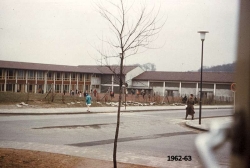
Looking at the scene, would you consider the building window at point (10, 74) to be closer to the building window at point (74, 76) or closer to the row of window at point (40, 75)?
the row of window at point (40, 75)

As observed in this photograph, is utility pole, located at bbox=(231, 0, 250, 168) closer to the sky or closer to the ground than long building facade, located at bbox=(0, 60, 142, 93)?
closer to the ground

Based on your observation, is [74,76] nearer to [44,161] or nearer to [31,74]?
[31,74]

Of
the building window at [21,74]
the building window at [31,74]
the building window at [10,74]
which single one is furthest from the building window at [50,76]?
the building window at [10,74]

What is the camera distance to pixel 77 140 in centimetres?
1020

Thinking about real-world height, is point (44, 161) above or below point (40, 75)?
below

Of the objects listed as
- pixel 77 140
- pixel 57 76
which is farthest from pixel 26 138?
pixel 57 76

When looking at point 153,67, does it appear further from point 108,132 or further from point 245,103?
point 245,103

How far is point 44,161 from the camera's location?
22.2 ft

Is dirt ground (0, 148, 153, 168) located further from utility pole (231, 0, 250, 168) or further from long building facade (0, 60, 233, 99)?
long building facade (0, 60, 233, 99)

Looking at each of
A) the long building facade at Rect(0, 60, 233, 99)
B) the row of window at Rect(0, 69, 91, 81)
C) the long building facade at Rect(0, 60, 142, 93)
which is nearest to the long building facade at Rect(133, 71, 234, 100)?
the long building facade at Rect(0, 60, 233, 99)

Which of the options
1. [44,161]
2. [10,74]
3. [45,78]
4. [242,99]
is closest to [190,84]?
[45,78]

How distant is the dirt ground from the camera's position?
21.2 feet

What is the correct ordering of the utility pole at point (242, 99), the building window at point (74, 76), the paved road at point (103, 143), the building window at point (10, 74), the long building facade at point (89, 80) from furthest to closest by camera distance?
the building window at point (74, 76) < the building window at point (10, 74) < the long building facade at point (89, 80) < the paved road at point (103, 143) < the utility pole at point (242, 99)

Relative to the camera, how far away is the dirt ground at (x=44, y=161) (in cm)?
646
